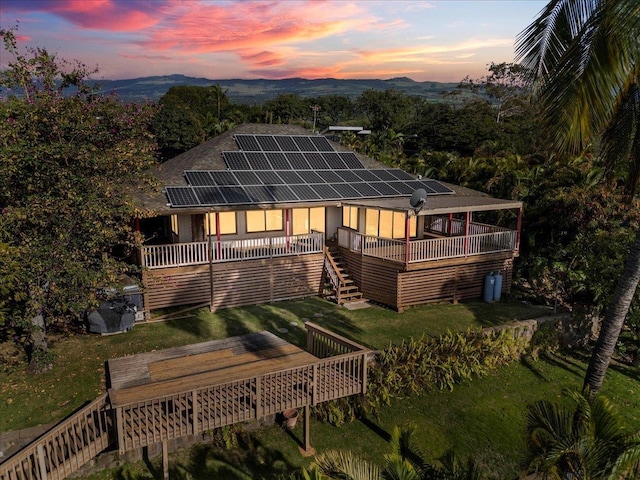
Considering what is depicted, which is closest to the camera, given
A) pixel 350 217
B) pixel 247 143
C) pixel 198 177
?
pixel 198 177

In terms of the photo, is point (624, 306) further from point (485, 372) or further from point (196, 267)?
point (196, 267)

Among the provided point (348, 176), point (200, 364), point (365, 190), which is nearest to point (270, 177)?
point (348, 176)

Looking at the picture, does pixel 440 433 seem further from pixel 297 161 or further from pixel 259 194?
pixel 297 161

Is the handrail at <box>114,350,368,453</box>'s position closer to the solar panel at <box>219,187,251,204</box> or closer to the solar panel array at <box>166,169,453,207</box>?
the solar panel array at <box>166,169,453,207</box>

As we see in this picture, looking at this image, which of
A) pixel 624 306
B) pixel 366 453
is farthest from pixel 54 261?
pixel 624 306

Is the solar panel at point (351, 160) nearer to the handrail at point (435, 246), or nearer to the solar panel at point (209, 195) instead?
the handrail at point (435, 246)
